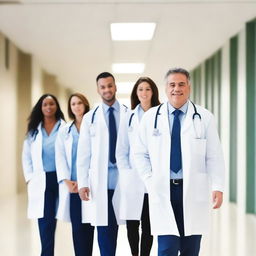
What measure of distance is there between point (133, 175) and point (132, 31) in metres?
5.33

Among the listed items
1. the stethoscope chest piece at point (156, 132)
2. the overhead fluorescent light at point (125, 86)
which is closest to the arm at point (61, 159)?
the stethoscope chest piece at point (156, 132)

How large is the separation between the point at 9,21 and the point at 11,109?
3043 mm

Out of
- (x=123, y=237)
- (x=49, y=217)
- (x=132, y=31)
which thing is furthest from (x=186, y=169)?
(x=132, y=31)

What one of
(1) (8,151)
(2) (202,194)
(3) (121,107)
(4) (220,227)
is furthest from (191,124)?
(1) (8,151)

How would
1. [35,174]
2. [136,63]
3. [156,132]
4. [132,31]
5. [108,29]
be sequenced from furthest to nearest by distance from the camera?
[136,63] → [132,31] → [108,29] → [35,174] → [156,132]

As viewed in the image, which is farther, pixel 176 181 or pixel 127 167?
pixel 127 167

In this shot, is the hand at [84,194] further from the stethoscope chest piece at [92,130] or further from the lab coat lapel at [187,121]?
the lab coat lapel at [187,121]

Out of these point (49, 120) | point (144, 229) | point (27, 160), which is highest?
point (49, 120)

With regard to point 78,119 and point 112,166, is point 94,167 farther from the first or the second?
point 78,119

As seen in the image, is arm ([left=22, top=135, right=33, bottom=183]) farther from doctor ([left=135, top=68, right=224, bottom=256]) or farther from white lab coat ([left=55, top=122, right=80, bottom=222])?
doctor ([left=135, top=68, right=224, bottom=256])

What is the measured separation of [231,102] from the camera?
10.0 meters

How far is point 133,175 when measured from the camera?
175 inches

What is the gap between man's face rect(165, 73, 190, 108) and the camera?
11.1ft

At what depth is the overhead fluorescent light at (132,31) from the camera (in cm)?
898
